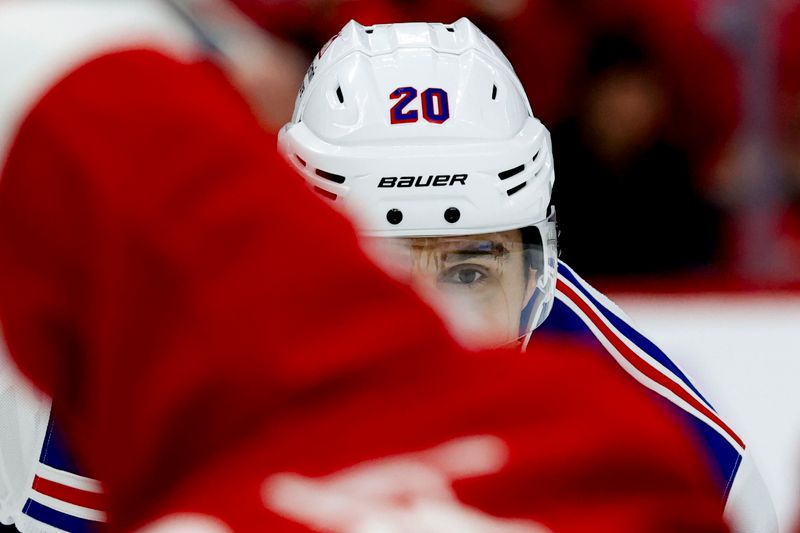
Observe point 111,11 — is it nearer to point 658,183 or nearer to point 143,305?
point 143,305

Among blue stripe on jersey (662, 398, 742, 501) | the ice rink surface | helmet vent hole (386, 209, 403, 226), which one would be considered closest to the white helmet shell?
helmet vent hole (386, 209, 403, 226)

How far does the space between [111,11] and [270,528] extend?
27 centimetres

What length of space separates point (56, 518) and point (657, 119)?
1776 millimetres

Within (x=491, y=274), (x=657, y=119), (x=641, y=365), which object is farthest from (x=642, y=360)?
(x=657, y=119)

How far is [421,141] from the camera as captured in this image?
1564 mm

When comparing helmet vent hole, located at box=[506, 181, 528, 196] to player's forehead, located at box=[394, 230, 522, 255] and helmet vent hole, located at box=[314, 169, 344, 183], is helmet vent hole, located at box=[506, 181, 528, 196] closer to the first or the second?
player's forehead, located at box=[394, 230, 522, 255]

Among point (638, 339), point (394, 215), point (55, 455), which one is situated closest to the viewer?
point (55, 455)

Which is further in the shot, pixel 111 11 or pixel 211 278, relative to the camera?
pixel 111 11

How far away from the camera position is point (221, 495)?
0.48 meters

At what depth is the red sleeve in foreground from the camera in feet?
1.51

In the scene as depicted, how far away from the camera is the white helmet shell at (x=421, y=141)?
5.09ft

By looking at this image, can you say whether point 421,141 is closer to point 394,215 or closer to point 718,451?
point 394,215

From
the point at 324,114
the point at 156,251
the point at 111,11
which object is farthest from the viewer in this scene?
the point at 324,114

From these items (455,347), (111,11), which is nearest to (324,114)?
(111,11)
